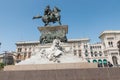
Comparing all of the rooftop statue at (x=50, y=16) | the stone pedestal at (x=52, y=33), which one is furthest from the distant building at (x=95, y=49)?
the stone pedestal at (x=52, y=33)

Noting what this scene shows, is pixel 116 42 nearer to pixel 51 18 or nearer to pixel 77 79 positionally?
pixel 51 18

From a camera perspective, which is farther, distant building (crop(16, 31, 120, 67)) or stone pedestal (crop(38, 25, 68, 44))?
distant building (crop(16, 31, 120, 67))

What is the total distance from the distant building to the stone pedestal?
50089 millimetres

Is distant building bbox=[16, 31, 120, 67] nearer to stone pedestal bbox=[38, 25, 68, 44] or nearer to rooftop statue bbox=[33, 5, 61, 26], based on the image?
rooftop statue bbox=[33, 5, 61, 26]

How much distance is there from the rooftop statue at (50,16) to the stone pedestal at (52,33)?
86cm

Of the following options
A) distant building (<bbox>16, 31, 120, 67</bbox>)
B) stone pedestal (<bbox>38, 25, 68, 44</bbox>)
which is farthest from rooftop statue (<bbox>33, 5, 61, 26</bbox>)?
distant building (<bbox>16, 31, 120, 67</bbox>)

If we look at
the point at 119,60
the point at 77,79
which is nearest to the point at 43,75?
the point at 77,79

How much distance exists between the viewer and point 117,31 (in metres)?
66.9

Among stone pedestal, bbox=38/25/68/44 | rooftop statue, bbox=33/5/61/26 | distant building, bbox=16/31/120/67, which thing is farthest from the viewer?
distant building, bbox=16/31/120/67

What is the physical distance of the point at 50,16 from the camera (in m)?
14.9

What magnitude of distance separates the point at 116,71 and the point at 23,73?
5427 millimetres

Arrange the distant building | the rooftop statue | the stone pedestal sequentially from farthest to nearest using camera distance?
the distant building → the rooftop statue → the stone pedestal

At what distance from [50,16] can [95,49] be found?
199 feet

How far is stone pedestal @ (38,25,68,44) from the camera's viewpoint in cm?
1353
